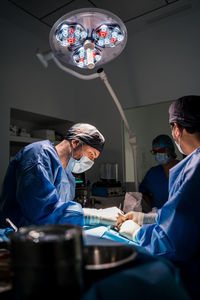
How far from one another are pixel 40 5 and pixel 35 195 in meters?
2.16

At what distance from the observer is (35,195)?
125 cm

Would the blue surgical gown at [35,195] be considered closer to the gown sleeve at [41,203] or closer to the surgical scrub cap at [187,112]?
the gown sleeve at [41,203]

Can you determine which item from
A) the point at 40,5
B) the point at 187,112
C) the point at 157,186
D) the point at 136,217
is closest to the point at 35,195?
the point at 136,217

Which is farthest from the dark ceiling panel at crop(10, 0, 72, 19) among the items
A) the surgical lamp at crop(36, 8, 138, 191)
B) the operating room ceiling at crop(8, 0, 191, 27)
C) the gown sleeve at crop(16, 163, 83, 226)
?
the gown sleeve at crop(16, 163, 83, 226)

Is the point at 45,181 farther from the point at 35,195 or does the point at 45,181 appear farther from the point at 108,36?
the point at 108,36

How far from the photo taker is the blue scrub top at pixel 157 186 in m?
2.54

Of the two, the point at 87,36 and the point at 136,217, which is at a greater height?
the point at 87,36

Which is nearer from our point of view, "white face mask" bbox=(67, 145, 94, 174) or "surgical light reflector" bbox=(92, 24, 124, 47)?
"surgical light reflector" bbox=(92, 24, 124, 47)

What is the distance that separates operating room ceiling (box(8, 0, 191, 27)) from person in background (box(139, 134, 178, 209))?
57.4 inches

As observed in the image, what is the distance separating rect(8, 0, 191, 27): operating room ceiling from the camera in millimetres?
2355

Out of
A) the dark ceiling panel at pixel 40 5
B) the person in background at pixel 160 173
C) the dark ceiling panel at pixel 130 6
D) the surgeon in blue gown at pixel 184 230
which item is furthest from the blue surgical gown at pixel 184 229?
the dark ceiling panel at pixel 40 5

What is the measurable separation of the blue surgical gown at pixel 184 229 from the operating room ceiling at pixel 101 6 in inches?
83.7

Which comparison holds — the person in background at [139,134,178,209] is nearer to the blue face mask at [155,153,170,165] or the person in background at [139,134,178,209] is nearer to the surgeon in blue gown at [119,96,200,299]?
the blue face mask at [155,153,170,165]

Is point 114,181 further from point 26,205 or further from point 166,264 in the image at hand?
point 166,264
